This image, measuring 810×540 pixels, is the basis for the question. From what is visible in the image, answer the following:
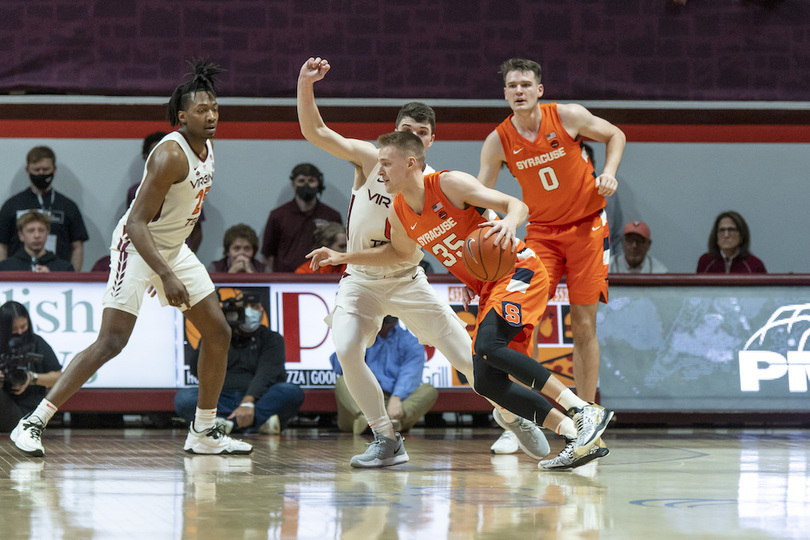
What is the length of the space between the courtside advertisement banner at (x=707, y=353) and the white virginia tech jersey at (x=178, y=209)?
3164 mm

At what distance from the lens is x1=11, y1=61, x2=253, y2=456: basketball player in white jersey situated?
4.92 metres

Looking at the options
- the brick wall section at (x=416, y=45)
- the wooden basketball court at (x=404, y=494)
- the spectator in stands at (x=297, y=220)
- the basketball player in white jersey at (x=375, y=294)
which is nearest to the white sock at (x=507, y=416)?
the basketball player in white jersey at (x=375, y=294)

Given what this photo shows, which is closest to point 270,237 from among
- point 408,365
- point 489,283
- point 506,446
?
point 408,365

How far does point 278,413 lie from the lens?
6.56 meters

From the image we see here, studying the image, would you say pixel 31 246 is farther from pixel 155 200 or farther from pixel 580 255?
pixel 580 255

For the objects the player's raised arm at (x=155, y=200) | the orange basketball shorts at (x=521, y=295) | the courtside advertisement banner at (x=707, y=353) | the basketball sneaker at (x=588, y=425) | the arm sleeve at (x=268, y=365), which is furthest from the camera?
the courtside advertisement banner at (x=707, y=353)

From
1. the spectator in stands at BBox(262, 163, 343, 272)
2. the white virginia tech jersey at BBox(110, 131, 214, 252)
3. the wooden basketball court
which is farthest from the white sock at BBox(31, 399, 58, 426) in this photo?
the spectator in stands at BBox(262, 163, 343, 272)

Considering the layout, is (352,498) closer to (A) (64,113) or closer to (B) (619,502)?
(B) (619,502)

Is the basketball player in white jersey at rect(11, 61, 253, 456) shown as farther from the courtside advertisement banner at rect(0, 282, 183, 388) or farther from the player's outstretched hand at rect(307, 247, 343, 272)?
the courtside advertisement banner at rect(0, 282, 183, 388)

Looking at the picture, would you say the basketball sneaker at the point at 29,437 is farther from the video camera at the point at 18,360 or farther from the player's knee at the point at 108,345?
the video camera at the point at 18,360

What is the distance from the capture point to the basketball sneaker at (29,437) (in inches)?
192

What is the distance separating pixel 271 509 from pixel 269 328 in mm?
3727

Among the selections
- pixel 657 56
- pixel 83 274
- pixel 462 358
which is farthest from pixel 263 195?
pixel 462 358

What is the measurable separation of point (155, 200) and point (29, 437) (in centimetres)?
130
